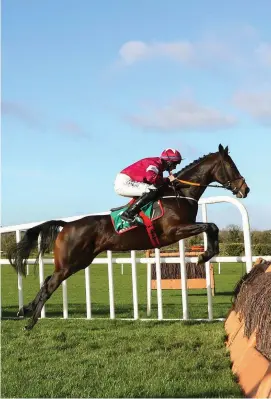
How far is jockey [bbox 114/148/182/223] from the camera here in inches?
244

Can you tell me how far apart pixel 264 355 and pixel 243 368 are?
0.41 metres

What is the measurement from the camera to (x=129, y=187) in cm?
629

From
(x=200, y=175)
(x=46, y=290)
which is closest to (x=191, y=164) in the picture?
(x=200, y=175)

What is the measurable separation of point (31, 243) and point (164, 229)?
1.84 meters

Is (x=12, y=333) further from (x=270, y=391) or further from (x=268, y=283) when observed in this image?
(x=270, y=391)

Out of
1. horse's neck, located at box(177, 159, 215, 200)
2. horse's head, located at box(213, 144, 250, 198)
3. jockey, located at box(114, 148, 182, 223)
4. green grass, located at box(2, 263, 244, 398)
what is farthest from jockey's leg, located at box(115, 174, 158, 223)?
Result: green grass, located at box(2, 263, 244, 398)

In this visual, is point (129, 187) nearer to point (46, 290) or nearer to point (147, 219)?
point (147, 219)

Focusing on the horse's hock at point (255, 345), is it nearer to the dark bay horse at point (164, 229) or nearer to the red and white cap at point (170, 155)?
the dark bay horse at point (164, 229)

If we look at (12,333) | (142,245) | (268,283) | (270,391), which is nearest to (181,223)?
(142,245)

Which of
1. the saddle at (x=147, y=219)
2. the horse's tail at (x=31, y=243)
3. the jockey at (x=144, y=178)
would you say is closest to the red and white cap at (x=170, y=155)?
the jockey at (x=144, y=178)

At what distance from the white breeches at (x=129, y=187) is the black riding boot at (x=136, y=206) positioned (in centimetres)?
5

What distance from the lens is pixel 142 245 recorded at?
633 centimetres

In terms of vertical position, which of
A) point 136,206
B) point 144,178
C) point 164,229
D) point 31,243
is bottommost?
point 31,243

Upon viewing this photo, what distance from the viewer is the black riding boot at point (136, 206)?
620cm
